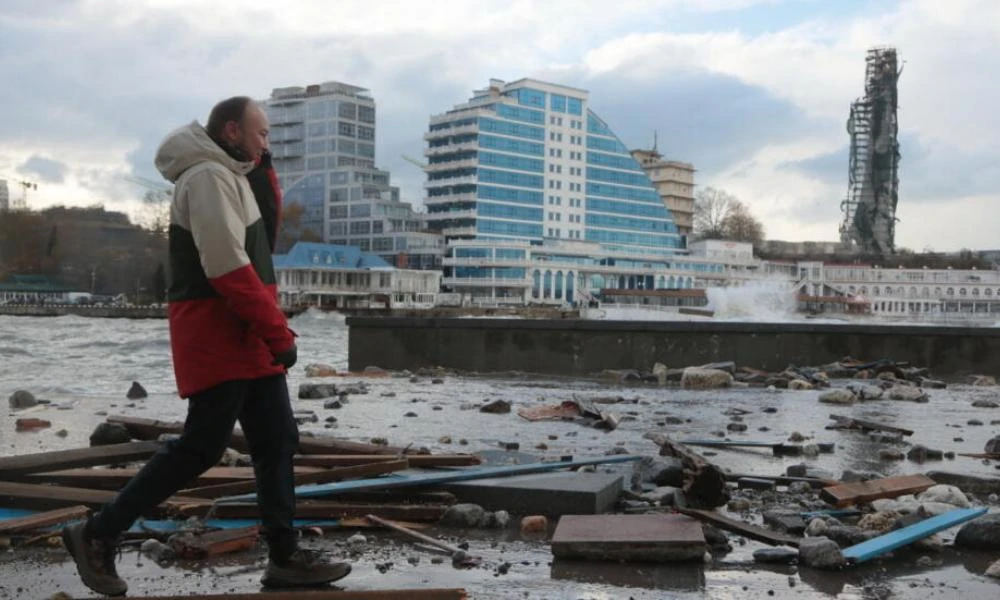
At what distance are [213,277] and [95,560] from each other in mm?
1086

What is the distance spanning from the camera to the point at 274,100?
144 metres

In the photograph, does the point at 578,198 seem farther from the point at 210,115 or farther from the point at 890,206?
the point at 210,115

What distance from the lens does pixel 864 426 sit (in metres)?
9.20

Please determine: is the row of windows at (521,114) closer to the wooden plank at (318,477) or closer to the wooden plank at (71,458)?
the wooden plank at (71,458)

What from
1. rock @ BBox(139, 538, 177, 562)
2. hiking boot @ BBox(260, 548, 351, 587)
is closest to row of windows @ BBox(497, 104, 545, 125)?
rock @ BBox(139, 538, 177, 562)

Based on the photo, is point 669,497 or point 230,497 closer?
point 230,497

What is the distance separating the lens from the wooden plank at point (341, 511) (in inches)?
177

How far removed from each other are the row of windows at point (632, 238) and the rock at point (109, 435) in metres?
115

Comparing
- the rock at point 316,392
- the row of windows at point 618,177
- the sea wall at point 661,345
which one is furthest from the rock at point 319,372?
the row of windows at point 618,177

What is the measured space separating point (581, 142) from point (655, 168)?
167 ft

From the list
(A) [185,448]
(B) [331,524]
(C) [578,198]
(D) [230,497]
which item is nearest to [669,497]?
(B) [331,524]

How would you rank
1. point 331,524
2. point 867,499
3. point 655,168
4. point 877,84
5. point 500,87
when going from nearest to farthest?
point 331,524, point 867,499, point 500,87, point 877,84, point 655,168

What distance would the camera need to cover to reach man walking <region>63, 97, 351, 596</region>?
10.4ft

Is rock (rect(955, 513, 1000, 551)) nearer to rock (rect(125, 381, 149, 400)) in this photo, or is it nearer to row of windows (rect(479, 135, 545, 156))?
rock (rect(125, 381, 149, 400))
